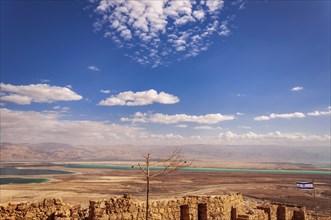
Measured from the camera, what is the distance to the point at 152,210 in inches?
551

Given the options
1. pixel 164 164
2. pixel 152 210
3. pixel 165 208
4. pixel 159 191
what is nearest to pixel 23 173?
pixel 159 191

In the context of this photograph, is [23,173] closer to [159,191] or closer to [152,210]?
[159,191]

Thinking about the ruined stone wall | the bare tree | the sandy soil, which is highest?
the bare tree

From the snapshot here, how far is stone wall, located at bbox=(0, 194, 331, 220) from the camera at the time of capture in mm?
11367

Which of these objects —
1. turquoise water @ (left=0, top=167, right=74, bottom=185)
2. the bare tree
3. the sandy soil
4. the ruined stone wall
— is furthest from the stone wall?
turquoise water @ (left=0, top=167, right=74, bottom=185)

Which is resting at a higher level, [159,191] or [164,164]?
[164,164]

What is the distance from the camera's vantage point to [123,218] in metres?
12.9

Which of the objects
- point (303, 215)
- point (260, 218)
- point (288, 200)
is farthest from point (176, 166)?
point (288, 200)

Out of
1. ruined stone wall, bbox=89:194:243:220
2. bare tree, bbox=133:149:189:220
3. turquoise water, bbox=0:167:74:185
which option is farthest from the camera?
turquoise water, bbox=0:167:74:185

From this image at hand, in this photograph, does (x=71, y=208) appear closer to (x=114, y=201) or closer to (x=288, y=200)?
(x=114, y=201)

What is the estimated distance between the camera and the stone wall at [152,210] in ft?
37.3

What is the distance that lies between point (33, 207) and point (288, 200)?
40790mm

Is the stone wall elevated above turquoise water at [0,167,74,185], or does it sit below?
above

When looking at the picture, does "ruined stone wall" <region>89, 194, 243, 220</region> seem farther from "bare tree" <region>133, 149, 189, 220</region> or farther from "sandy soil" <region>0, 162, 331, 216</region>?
"sandy soil" <region>0, 162, 331, 216</region>
